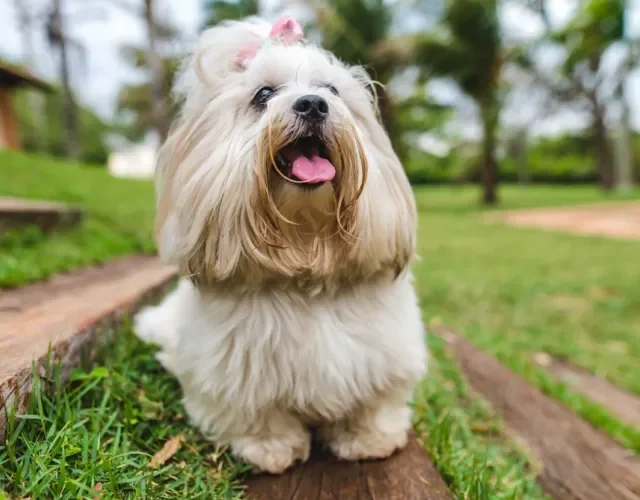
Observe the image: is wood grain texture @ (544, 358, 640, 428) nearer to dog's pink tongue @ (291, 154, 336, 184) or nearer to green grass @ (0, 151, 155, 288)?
dog's pink tongue @ (291, 154, 336, 184)

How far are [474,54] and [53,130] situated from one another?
30.0 metres

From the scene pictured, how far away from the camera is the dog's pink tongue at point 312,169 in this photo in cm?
152

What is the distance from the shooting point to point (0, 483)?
48.3 inches

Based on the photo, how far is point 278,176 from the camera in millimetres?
1531

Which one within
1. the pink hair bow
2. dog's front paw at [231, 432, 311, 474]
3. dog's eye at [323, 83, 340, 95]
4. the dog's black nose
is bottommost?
dog's front paw at [231, 432, 311, 474]

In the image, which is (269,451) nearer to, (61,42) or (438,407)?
(438,407)

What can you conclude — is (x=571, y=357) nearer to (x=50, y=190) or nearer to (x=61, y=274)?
(x=61, y=274)

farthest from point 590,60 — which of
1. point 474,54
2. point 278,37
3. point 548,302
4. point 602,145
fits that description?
point 278,37

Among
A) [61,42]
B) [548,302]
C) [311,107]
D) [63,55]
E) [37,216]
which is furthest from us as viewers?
[63,55]

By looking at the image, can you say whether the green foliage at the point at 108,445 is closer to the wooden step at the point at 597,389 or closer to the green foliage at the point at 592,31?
the wooden step at the point at 597,389

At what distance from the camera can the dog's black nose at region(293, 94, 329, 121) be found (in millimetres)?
1473

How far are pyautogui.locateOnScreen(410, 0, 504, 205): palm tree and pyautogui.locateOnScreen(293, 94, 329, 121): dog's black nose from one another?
1598 centimetres

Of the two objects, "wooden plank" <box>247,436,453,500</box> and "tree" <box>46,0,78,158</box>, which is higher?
"tree" <box>46,0,78,158</box>

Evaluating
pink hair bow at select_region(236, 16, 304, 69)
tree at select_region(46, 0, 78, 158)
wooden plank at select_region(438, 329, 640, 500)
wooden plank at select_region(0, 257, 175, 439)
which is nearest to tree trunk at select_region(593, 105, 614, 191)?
→ tree at select_region(46, 0, 78, 158)
